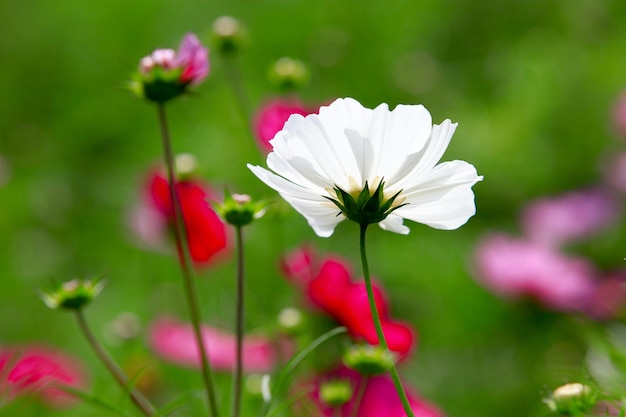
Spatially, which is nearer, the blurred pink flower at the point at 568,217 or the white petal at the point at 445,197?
the white petal at the point at 445,197

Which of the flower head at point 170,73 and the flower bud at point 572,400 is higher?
the flower head at point 170,73

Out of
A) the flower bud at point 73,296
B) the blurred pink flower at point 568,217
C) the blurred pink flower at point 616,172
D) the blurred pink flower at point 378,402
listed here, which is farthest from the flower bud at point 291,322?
the blurred pink flower at point 616,172

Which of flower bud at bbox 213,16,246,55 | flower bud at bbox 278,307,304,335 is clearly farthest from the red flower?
flower bud at bbox 278,307,304,335

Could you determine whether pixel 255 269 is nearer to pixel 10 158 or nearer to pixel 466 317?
pixel 466 317

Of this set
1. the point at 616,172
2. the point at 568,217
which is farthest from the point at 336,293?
the point at 616,172

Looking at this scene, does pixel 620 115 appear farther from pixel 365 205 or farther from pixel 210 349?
pixel 365 205

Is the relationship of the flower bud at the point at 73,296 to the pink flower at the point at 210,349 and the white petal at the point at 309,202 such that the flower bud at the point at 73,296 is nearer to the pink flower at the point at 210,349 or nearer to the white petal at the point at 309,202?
the white petal at the point at 309,202
